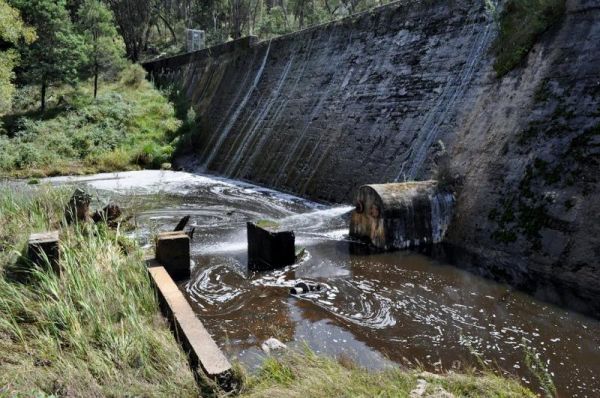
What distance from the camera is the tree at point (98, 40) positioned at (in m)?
21.7

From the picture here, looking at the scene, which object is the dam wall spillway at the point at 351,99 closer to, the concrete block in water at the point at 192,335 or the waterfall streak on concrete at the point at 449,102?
the waterfall streak on concrete at the point at 449,102

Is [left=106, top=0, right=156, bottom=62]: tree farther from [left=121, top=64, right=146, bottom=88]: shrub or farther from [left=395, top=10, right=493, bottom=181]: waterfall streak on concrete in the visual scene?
[left=395, top=10, right=493, bottom=181]: waterfall streak on concrete

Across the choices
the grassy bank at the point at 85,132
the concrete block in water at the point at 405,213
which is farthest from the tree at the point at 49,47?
the concrete block in water at the point at 405,213

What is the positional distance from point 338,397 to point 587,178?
423cm

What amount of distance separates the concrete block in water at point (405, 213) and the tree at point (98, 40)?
18.9 meters

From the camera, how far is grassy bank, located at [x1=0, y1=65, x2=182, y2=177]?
15.9 m

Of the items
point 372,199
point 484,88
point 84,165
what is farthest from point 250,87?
point 372,199

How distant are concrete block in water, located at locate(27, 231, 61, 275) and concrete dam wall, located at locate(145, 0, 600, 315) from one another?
187 inches

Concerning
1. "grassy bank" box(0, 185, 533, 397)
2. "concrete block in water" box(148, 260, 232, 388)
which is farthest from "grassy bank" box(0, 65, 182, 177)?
"concrete block in water" box(148, 260, 232, 388)

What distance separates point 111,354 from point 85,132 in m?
16.6

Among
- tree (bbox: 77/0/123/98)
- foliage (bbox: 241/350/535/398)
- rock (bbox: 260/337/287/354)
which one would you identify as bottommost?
rock (bbox: 260/337/287/354)

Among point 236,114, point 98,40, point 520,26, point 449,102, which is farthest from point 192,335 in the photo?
point 98,40

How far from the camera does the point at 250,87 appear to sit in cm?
1659

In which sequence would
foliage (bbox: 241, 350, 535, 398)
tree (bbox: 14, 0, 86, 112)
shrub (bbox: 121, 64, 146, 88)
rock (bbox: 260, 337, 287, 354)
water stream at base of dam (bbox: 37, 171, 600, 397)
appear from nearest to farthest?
foliage (bbox: 241, 350, 535, 398) → water stream at base of dam (bbox: 37, 171, 600, 397) → rock (bbox: 260, 337, 287, 354) → tree (bbox: 14, 0, 86, 112) → shrub (bbox: 121, 64, 146, 88)
